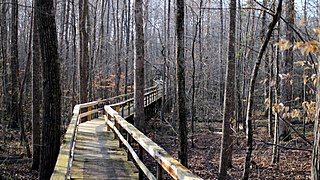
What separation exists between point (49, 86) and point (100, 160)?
2004 millimetres

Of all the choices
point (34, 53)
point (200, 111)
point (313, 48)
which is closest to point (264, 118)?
point (200, 111)

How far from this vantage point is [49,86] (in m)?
7.30

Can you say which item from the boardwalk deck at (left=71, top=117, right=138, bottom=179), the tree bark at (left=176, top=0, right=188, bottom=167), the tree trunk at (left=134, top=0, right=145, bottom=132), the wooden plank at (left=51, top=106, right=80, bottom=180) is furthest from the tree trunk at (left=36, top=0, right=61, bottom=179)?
the tree trunk at (left=134, top=0, right=145, bottom=132)

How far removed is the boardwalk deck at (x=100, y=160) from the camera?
20.6 ft

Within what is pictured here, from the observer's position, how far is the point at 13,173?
1130 cm

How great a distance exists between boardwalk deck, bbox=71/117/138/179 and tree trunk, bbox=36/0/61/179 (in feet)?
1.98

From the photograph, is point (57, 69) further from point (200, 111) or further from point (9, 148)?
point (200, 111)

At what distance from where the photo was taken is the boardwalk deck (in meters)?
6.28

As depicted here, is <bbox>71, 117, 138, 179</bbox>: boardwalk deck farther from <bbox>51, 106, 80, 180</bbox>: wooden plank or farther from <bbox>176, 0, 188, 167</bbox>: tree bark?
<bbox>176, 0, 188, 167</bbox>: tree bark

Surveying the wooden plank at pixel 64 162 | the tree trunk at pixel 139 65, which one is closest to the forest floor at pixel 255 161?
the tree trunk at pixel 139 65

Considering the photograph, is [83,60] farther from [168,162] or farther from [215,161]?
[168,162]

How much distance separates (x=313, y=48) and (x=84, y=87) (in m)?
15.5

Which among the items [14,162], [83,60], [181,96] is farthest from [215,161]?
[83,60]

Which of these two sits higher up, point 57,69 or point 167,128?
point 57,69
